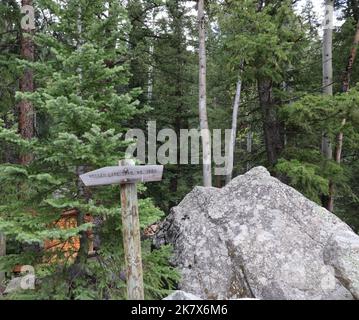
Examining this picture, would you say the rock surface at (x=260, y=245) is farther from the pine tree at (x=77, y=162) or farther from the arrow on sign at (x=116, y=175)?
the arrow on sign at (x=116, y=175)

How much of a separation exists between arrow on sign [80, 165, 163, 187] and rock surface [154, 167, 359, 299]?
278cm

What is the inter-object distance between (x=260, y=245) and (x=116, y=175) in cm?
343

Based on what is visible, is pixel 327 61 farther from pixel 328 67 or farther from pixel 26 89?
pixel 26 89

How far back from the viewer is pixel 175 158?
15.3 metres

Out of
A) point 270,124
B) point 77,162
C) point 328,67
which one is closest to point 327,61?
point 328,67

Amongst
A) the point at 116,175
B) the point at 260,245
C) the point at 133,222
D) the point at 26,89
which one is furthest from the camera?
the point at 26,89

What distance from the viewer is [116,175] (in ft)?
17.4

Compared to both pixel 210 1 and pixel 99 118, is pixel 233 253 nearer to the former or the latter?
pixel 99 118

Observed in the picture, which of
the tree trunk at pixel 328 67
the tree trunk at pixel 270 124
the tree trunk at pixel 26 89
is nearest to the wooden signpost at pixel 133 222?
the tree trunk at pixel 26 89

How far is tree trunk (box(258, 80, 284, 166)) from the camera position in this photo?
11.1m

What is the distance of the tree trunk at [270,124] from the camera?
36.5 ft
